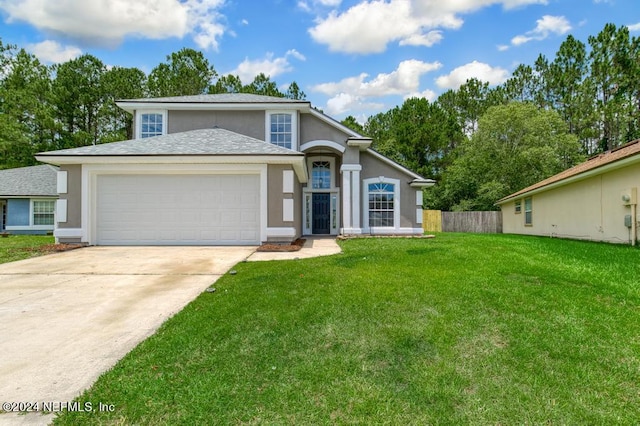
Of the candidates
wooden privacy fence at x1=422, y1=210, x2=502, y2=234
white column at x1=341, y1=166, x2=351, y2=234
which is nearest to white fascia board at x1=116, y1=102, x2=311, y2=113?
white column at x1=341, y1=166, x2=351, y2=234

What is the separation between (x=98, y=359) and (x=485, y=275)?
17.6 feet

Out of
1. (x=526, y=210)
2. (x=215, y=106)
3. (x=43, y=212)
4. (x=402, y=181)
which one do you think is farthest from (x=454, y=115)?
(x=43, y=212)

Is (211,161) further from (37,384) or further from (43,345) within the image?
(37,384)

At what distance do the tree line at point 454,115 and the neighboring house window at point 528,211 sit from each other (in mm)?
6212

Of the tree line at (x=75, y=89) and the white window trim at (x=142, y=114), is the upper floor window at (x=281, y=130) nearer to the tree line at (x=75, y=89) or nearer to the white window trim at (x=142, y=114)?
the white window trim at (x=142, y=114)

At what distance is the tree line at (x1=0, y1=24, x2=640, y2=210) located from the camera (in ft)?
75.6

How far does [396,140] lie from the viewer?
2848 centimetres

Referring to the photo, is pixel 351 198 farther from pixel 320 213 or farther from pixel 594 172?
pixel 594 172

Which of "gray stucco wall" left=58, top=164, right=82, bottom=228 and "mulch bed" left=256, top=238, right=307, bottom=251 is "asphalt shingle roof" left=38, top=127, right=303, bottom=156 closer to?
"gray stucco wall" left=58, top=164, right=82, bottom=228

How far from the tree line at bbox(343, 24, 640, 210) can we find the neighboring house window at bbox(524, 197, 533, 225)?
5.89m

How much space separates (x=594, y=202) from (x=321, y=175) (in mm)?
10859

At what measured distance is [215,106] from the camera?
1418 cm

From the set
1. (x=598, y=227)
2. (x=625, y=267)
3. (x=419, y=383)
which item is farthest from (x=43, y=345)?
(x=598, y=227)

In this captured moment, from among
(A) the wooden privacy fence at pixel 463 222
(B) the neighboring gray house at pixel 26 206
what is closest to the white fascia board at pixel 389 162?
(A) the wooden privacy fence at pixel 463 222
